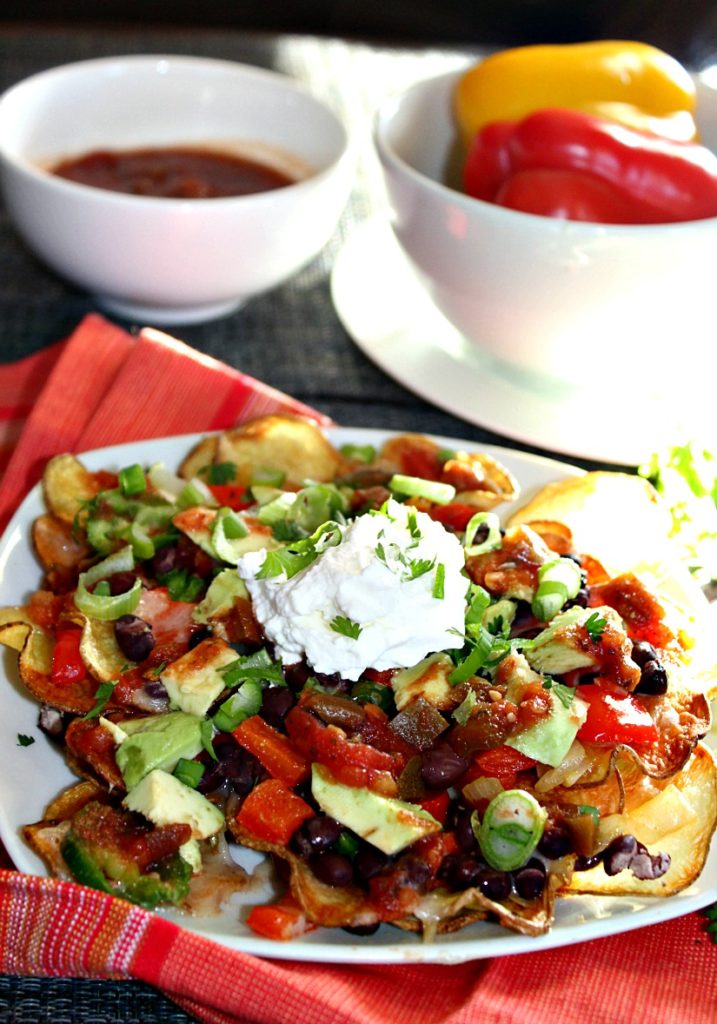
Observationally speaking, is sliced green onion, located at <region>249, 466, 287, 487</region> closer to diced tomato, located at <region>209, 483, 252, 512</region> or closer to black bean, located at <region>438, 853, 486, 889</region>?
diced tomato, located at <region>209, 483, 252, 512</region>

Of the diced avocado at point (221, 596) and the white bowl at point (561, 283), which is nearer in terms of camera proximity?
the diced avocado at point (221, 596)

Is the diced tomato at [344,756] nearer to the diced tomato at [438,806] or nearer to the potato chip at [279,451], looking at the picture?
the diced tomato at [438,806]

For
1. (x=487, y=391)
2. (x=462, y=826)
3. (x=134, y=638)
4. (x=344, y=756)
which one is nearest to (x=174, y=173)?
(x=487, y=391)

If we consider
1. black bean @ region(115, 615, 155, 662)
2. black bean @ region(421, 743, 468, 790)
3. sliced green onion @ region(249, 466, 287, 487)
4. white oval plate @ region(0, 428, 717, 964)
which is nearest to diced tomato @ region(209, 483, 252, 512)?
sliced green onion @ region(249, 466, 287, 487)

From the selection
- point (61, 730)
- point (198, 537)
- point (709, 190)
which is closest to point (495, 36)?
point (709, 190)

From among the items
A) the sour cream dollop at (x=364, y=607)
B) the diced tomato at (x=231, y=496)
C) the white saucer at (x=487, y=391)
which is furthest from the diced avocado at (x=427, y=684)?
the white saucer at (x=487, y=391)

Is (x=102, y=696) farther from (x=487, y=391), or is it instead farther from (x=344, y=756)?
(x=487, y=391)
